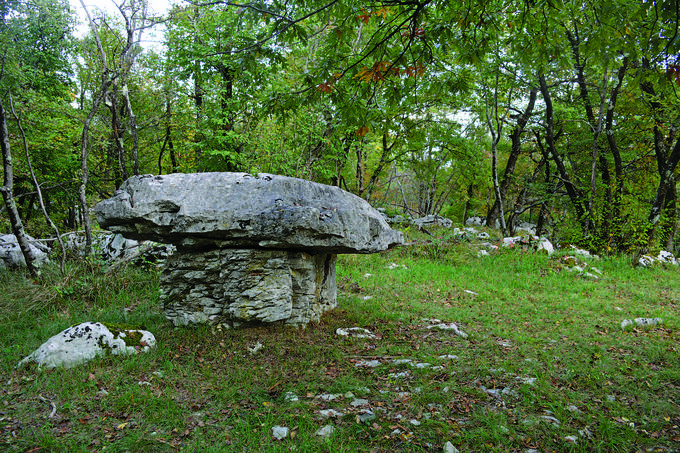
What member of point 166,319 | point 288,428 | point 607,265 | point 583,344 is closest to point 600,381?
point 583,344

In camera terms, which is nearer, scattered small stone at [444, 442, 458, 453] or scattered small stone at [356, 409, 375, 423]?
scattered small stone at [444, 442, 458, 453]

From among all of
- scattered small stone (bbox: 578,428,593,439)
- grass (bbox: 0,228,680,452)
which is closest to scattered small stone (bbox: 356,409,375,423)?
grass (bbox: 0,228,680,452)

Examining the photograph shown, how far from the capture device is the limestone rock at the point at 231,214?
5188 millimetres

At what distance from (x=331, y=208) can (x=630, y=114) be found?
588 inches

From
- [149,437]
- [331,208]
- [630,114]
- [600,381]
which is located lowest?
[149,437]

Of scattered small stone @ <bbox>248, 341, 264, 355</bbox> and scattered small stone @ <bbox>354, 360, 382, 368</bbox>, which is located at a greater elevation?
scattered small stone @ <bbox>248, 341, 264, 355</bbox>

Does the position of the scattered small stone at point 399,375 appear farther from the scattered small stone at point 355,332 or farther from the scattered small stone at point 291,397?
the scattered small stone at point 355,332

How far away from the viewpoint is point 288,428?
11.6ft

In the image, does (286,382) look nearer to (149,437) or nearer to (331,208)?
(149,437)

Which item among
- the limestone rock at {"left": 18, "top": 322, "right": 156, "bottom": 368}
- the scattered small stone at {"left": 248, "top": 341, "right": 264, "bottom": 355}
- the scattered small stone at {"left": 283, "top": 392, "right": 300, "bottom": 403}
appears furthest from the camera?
the scattered small stone at {"left": 248, "top": 341, "right": 264, "bottom": 355}

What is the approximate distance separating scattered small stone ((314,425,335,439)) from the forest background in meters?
3.47

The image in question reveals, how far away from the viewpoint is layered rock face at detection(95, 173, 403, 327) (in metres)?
5.20

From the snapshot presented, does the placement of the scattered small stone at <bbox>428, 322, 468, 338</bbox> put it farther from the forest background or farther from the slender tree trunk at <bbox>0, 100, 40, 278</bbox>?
the slender tree trunk at <bbox>0, 100, 40, 278</bbox>

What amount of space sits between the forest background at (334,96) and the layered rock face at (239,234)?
1.19 m
